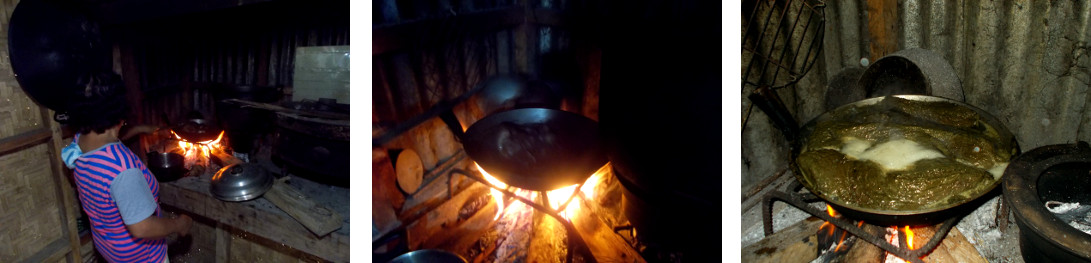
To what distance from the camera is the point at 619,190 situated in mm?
1303

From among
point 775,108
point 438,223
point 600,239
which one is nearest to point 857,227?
point 775,108

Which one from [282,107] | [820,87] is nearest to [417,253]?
[282,107]

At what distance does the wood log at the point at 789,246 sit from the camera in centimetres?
204

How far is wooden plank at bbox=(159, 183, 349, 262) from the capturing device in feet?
6.66

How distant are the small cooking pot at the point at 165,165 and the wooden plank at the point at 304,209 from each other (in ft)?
1.93

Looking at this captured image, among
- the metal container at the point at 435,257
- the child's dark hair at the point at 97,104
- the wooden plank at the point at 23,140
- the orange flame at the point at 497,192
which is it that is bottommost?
the metal container at the point at 435,257

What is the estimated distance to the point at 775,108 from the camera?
1.77 m

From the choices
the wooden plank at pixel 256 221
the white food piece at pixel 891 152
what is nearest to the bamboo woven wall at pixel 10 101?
the wooden plank at pixel 256 221

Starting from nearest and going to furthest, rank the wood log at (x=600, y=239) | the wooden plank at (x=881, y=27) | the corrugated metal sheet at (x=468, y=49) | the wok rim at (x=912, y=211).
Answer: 1. the corrugated metal sheet at (x=468, y=49)
2. the wood log at (x=600, y=239)
3. the wok rim at (x=912, y=211)
4. the wooden plank at (x=881, y=27)

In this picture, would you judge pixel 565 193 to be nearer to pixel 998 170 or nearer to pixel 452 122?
pixel 452 122

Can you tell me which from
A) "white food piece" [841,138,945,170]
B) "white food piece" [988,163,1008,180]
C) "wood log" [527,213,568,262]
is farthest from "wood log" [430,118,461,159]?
"white food piece" [988,163,1008,180]

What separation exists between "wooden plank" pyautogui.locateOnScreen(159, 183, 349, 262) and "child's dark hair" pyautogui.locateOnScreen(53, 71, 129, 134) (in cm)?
47

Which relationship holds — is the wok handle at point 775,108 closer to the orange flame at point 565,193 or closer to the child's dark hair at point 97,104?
the orange flame at point 565,193

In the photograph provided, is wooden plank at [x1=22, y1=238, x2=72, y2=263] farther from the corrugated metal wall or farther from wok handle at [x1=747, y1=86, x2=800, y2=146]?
the corrugated metal wall
